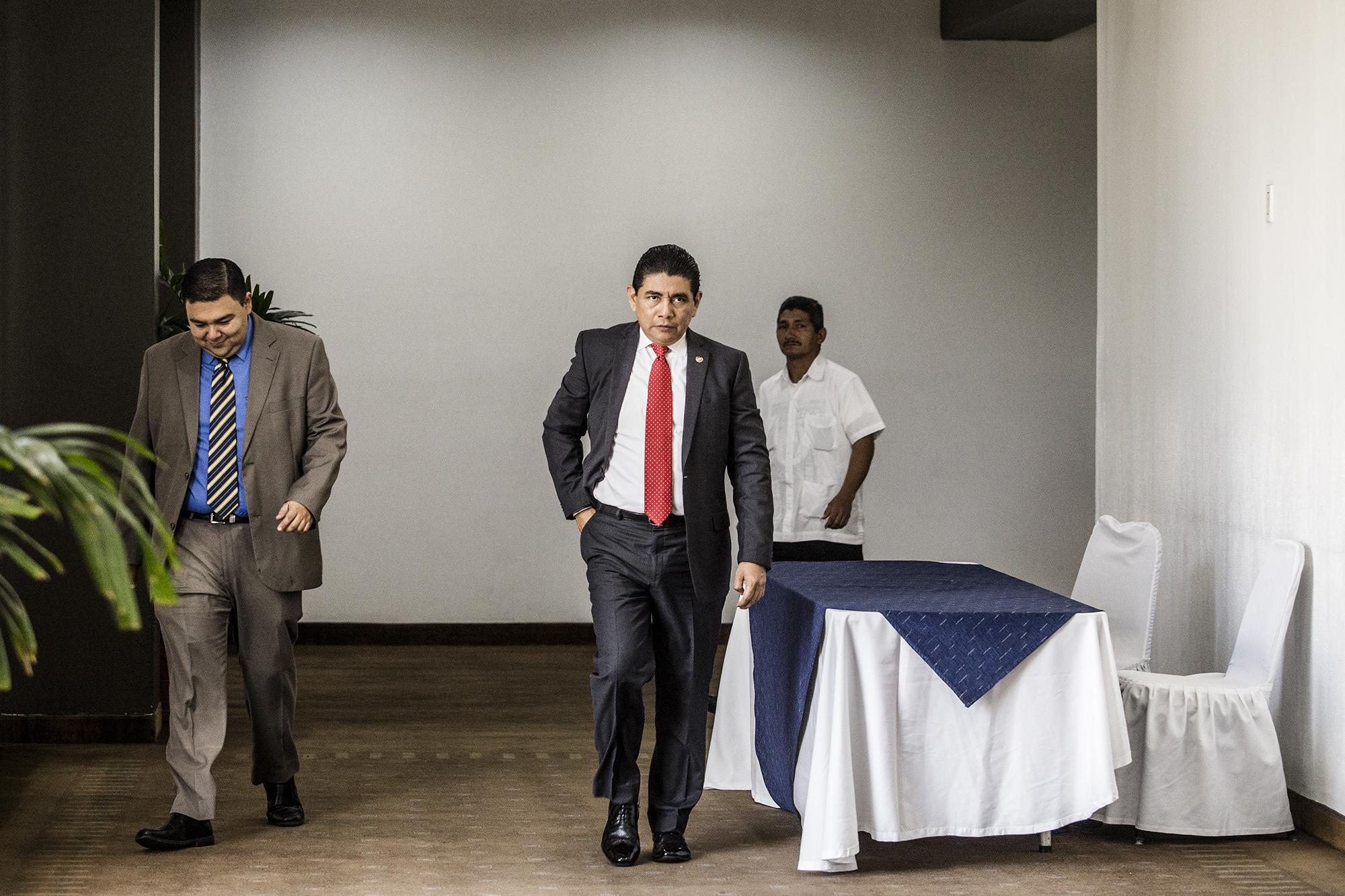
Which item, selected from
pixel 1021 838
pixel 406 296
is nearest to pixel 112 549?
pixel 1021 838

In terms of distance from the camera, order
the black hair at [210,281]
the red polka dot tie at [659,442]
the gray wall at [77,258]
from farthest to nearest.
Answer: the gray wall at [77,258] < the black hair at [210,281] < the red polka dot tie at [659,442]

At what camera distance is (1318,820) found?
13.7 ft

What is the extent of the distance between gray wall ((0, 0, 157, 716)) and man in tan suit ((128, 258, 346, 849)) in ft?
4.32

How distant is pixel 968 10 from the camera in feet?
25.2

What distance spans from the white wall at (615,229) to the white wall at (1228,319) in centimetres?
219

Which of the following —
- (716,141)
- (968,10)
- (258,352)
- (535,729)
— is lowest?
(535,729)

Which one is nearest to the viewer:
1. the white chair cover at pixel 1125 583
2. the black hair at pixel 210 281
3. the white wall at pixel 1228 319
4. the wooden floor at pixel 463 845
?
the wooden floor at pixel 463 845

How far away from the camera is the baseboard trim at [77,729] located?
525 centimetres

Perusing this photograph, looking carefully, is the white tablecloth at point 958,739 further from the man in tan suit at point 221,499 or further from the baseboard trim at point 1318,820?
the man in tan suit at point 221,499

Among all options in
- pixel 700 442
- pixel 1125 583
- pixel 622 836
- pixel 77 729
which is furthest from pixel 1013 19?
pixel 77 729

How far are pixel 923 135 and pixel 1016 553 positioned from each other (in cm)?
240

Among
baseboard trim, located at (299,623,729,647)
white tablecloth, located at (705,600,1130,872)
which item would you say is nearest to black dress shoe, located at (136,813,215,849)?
white tablecloth, located at (705,600,1130,872)

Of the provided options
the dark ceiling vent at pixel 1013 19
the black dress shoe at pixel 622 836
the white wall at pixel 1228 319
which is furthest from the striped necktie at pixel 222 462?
the dark ceiling vent at pixel 1013 19

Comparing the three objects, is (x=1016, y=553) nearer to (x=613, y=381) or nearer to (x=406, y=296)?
(x=406, y=296)
